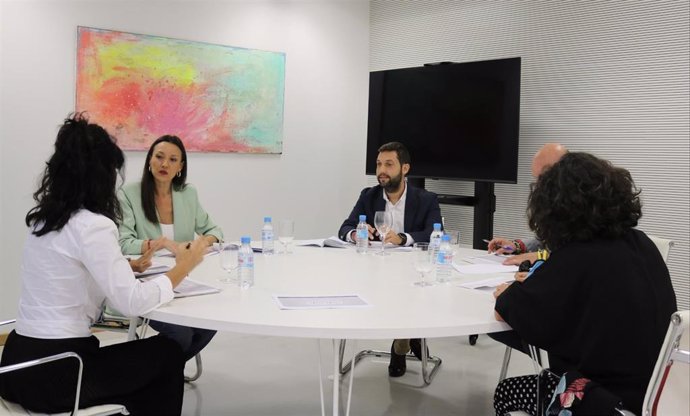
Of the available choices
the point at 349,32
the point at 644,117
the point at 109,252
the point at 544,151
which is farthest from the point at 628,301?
the point at 349,32

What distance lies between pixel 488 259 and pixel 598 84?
2.01 m

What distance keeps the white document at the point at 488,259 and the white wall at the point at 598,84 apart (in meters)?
1.56

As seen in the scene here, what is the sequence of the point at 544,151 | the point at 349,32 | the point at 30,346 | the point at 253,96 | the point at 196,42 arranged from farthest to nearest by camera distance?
1. the point at 349,32
2. the point at 253,96
3. the point at 196,42
4. the point at 544,151
5. the point at 30,346

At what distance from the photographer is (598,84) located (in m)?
4.42

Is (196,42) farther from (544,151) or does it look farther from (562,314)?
(562,314)

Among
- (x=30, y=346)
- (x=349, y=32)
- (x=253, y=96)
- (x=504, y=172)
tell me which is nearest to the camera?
(x=30, y=346)

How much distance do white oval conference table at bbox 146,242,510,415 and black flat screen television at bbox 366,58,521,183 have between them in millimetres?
2050

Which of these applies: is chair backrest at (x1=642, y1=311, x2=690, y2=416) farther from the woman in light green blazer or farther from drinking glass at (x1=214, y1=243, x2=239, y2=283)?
the woman in light green blazer

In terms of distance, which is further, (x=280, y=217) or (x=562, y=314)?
(x=280, y=217)

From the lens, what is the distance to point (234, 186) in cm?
538

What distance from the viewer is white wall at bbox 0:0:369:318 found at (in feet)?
14.0

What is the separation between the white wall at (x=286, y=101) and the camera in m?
4.27

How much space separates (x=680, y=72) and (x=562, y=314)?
114 inches

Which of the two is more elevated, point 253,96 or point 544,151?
point 253,96
